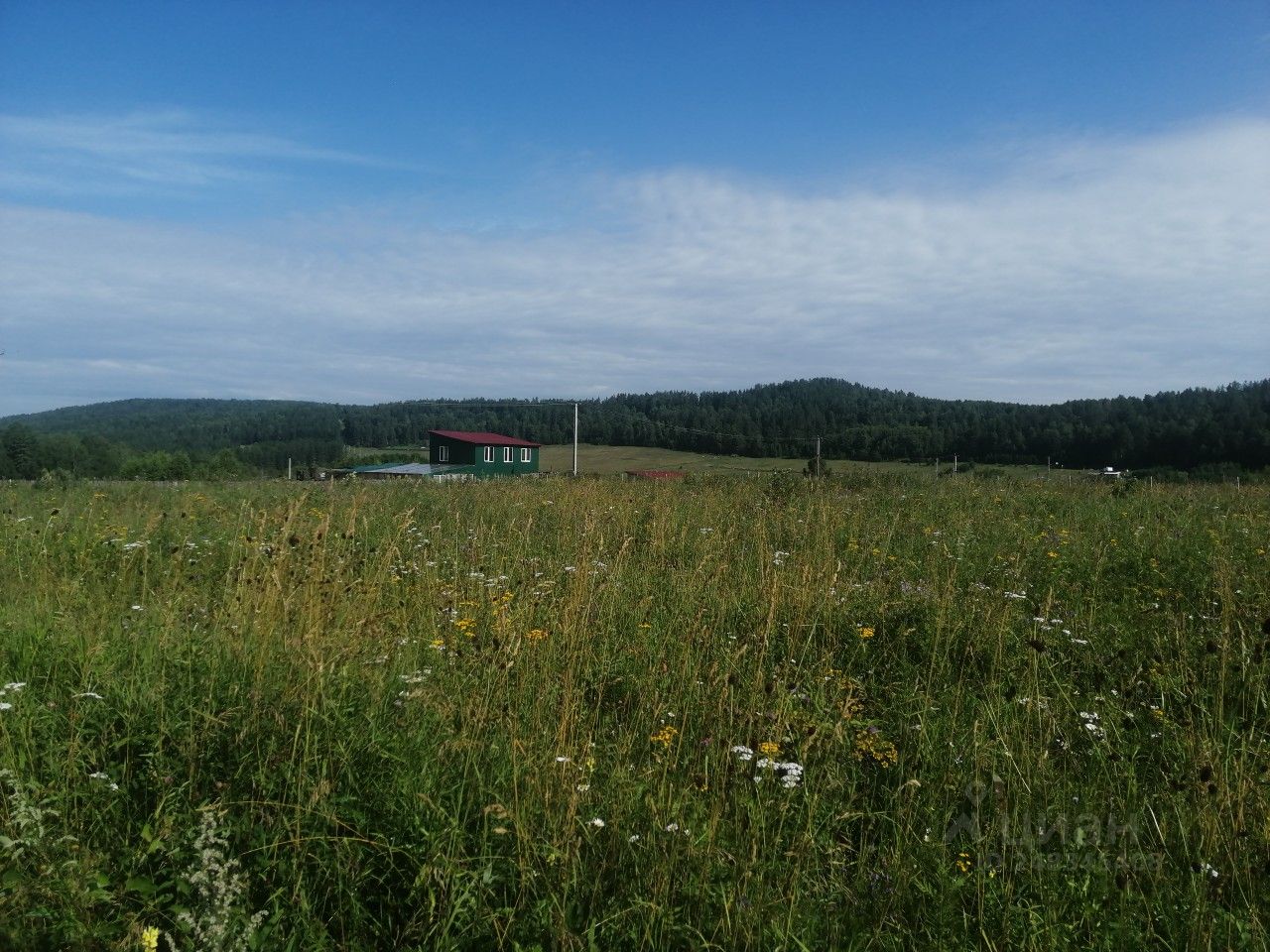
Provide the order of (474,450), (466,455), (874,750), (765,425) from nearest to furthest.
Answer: (874,750)
(474,450)
(466,455)
(765,425)

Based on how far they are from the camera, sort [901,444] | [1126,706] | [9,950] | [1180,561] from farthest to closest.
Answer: [901,444] < [1180,561] < [1126,706] < [9,950]

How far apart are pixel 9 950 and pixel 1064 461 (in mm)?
70396

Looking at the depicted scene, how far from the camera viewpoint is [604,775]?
2936 mm

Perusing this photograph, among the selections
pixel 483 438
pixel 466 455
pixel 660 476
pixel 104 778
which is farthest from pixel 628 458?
pixel 104 778

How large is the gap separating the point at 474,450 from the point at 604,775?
52310 millimetres

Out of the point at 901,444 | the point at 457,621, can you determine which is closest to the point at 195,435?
the point at 901,444

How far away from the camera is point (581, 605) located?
406cm

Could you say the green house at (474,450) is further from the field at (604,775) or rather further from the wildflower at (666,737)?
the wildflower at (666,737)

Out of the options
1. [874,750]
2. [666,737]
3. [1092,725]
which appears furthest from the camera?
[1092,725]

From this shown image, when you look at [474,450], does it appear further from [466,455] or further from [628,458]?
[628,458]

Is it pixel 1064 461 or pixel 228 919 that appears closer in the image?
pixel 228 919

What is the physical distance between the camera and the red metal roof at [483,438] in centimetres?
5419

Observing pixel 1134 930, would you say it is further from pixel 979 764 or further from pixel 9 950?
pixel 9 950

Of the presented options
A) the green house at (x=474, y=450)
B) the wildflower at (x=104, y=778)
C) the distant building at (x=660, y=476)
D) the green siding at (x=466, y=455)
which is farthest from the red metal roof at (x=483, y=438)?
the wildflower at (x=104, y=778)
